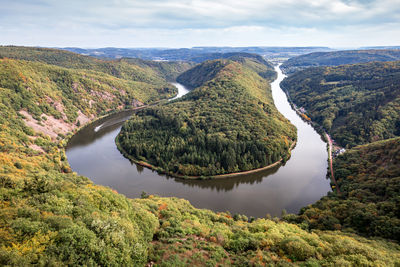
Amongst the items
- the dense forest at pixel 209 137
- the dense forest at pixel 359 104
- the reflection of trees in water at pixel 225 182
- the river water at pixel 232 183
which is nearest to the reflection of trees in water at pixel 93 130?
the river water at pixel 232 183

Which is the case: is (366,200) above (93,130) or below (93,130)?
below

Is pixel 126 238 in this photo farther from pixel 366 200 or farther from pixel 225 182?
pixel 225 182

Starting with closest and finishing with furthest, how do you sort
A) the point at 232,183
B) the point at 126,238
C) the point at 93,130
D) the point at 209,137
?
1. the point at 126,238
2. the point at 232,183
3. the point at 209,137
4. the point at 93,130

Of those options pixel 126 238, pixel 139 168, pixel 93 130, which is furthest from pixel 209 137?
pixel 93 130

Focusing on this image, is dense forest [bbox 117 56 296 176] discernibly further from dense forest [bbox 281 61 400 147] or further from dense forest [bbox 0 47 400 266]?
dense forest [bbox 0 47 400 266]

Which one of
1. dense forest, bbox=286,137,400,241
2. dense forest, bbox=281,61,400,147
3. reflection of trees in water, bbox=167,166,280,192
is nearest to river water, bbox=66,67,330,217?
reflection of trees in water, bbox=167,166,280,192

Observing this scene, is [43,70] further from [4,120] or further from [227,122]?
[227,122]

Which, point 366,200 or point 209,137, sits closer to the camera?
point 366,200
